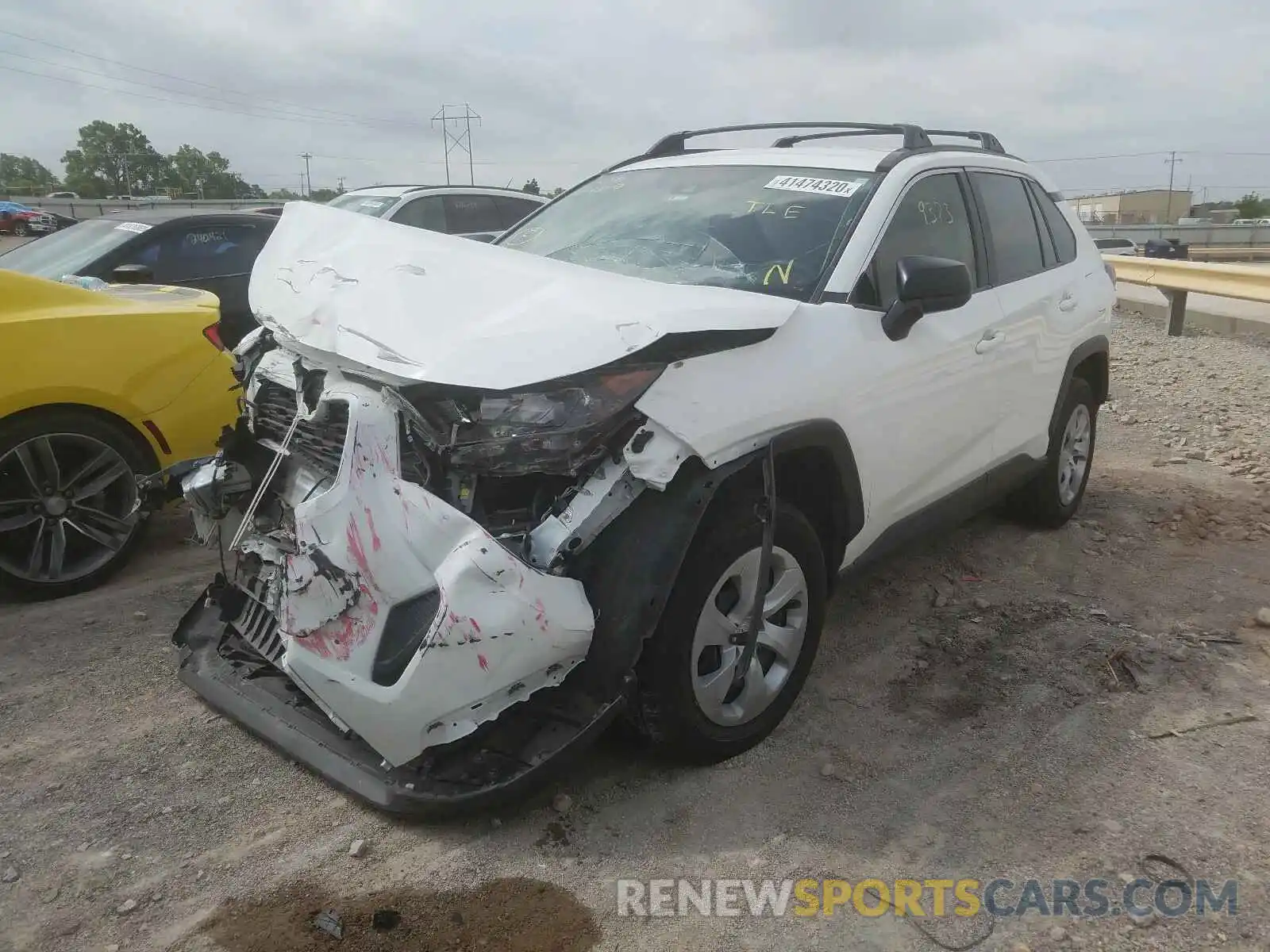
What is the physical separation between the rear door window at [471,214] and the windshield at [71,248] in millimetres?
3830

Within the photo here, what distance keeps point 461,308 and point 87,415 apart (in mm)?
2449

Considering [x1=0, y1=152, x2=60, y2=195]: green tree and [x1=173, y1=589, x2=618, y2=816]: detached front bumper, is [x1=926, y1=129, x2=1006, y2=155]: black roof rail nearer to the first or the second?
[x1=173, y1=589, x2=618, y2=816]: detached front bumper

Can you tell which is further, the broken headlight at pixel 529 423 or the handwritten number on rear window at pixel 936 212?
the handwritten number on rear window at pixel 936 212

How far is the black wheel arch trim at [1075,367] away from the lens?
187 inches

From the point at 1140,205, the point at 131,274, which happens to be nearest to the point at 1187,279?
the point at 131,274

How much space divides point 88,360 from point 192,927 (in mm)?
2685

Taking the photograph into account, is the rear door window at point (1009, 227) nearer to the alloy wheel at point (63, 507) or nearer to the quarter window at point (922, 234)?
the quarter window at point (922, 234)

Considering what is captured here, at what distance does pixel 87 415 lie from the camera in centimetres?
420

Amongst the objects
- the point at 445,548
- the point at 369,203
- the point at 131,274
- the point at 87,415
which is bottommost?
Answer: the point at 445,548

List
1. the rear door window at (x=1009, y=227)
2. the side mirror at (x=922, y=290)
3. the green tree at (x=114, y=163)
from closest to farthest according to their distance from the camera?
1. the side mirror at (x=922, y=290)
2. the rear door window at (x=1009, y=227)
3. the green tree at (x=114, y=163)

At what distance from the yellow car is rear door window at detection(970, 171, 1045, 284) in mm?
3319

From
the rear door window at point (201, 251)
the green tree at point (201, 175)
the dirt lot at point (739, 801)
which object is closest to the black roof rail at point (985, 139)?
the dirt lot at point (739, 801)

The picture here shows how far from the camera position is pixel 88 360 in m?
4.17

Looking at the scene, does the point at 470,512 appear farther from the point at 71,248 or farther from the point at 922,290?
the point at 71,248
